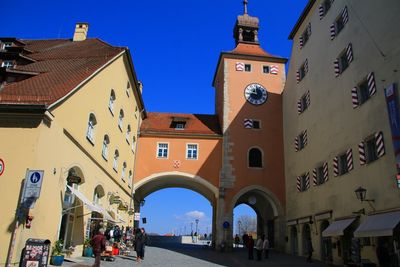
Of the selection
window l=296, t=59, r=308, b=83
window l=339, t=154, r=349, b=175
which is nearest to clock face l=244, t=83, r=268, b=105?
window l=296, t=59, r=308, b=83

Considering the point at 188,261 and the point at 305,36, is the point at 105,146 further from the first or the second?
the point at 305,36

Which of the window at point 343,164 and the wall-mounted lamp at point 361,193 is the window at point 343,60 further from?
the wall-mounted lamp at point 361,193

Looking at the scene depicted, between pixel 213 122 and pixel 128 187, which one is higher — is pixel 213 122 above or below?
above

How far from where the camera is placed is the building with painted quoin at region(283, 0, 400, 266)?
15508 millimetres

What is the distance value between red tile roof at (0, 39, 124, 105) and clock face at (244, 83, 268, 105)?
12.8m

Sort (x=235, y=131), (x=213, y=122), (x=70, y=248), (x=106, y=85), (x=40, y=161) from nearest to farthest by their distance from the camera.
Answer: (x=40, y=161) < (x=70, y=248) < (x=106, y=85) < (x=235, y=131) < (x=213, y=122)

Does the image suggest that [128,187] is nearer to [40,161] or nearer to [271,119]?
[271,119]

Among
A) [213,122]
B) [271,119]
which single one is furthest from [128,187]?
[271,119]

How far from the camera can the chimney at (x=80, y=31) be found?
91.7 ft

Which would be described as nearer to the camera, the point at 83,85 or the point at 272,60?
the point at 83,85

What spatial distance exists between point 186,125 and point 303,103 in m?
10.5

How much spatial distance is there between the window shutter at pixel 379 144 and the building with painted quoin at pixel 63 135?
11989mm

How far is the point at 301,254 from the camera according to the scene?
78.5 feet

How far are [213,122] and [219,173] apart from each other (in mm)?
5305
